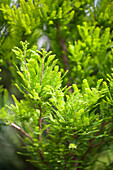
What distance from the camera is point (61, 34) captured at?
0.64m

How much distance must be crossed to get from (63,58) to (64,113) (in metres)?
0.32

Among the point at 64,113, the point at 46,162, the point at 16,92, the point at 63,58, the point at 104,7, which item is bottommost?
the point at 46,162

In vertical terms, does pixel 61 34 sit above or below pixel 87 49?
above

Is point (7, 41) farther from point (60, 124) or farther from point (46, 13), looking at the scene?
point (60, 124)

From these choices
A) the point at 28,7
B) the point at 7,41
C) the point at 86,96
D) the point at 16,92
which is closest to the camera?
the point at 86,96

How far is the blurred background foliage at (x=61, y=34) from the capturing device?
1.58 feet

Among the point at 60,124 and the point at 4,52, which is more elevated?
the point at 4,52

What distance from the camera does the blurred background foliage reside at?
48 centimetres

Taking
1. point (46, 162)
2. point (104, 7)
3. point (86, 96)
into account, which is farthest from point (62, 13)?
point (46, 162)

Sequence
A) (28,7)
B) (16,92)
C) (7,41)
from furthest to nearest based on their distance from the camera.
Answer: (16,92)
(7,41)
(28,7)

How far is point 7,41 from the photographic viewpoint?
1.81 feet

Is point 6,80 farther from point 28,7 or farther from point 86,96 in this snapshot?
point 86,96

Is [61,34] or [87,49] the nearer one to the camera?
[87,49]

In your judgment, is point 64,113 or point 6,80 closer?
point 64,113
